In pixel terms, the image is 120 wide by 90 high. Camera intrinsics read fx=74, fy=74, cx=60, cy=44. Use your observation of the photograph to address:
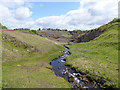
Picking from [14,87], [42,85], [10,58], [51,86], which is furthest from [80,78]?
[10,58]

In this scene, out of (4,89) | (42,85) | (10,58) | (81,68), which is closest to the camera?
(4,89)

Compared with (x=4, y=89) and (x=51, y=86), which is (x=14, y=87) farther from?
(x=51, y=86)

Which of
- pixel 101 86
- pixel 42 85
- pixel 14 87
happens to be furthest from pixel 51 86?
pixel 101 86

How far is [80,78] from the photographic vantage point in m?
21.2

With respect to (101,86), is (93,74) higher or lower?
higher

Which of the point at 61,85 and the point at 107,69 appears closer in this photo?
the point at 61,85

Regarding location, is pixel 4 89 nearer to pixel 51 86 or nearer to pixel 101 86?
pixel 51 86

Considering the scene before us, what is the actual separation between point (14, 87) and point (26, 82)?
2.63 metres

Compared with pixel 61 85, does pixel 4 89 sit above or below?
above

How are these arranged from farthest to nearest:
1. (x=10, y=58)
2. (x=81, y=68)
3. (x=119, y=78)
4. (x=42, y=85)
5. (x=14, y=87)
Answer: (x=10, y=58) < (x=81, y=68) < (x=119, y=78) < (x=42, y=85) < (x=14, y=87)

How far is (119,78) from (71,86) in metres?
12.3

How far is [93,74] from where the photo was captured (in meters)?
21.4

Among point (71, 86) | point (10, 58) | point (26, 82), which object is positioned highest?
point (10, 58)

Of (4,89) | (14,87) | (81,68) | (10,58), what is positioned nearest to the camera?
(4,89)
